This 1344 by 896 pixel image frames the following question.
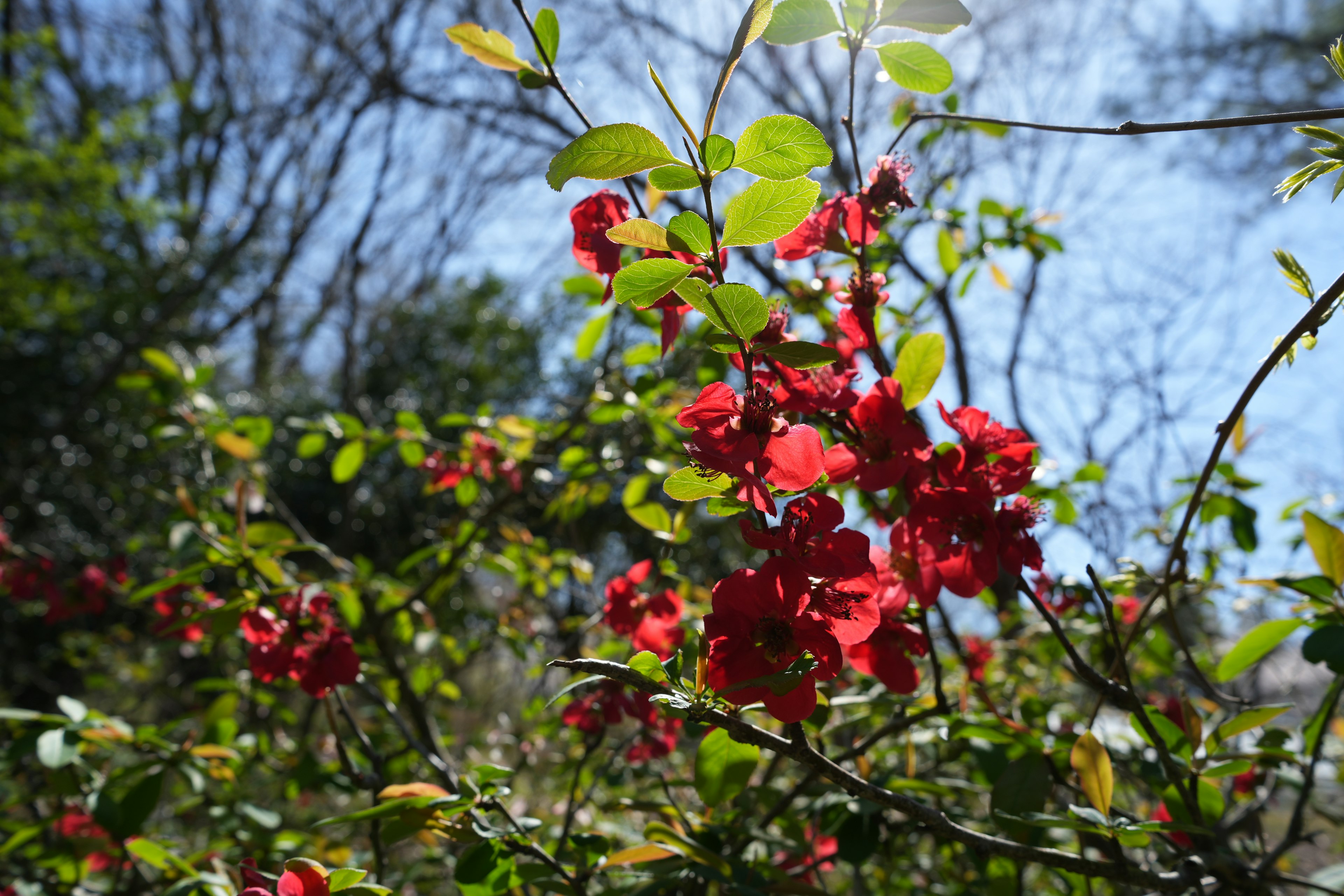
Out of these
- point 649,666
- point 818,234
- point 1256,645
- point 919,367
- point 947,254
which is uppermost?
point 947,254

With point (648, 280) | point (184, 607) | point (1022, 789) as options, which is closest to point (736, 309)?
point (648, 280)

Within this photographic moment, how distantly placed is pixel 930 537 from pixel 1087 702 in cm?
203

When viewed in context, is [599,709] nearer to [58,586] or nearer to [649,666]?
[649,666]

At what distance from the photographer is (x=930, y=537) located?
24.8 inches

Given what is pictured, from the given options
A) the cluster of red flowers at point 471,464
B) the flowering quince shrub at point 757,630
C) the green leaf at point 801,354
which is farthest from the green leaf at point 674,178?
the cluster of red flowers at point 471,464

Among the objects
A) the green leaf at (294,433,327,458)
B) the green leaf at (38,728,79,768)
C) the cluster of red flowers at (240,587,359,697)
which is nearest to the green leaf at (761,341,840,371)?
the cluster of red flowers at (240,587,359,697)

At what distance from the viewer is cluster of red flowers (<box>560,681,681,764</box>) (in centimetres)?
105

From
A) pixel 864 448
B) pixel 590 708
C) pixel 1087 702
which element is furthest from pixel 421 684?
pixel 1087 702

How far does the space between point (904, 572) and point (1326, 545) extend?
55 cm

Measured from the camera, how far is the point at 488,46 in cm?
69

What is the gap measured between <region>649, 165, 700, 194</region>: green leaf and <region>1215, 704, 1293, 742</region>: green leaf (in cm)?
82

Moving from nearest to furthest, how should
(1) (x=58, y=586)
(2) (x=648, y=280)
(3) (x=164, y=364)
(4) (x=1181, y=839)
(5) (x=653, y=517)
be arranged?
1. (2) (x=648, y=280)
2. (4) (x=1181, y=839)
3. (5) (x=653, y=517)
4. (3) (x=164, y=364)
5. (1) (x=58, y=586)

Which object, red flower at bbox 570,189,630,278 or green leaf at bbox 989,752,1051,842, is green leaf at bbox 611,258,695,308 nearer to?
red flower at bbox 570,189,630,278

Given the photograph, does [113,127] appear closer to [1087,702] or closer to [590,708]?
[590,708]
